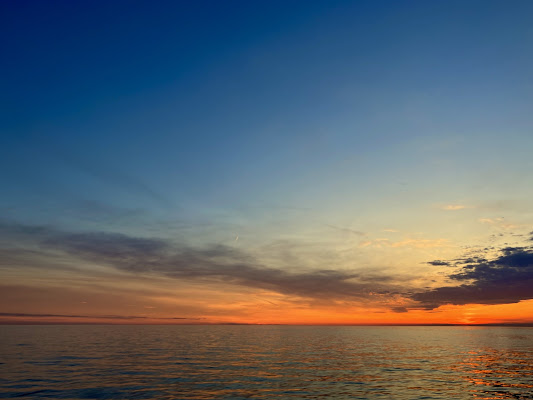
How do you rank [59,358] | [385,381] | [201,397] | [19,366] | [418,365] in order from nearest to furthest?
[201,397]
[385,381]
[19,366]
[418,365]
[59,358]

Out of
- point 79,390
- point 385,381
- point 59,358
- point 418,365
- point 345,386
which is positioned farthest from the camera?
point 59,358

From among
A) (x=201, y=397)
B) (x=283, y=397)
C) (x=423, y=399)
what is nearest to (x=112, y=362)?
(x=201, y=397)

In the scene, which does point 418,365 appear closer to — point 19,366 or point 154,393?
point 154,393

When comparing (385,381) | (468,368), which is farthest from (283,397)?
(468,368)

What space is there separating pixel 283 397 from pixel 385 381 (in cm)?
1483

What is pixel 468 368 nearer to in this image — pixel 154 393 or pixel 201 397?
pixel 201 397

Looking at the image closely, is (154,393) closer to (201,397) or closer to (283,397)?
(201,397)

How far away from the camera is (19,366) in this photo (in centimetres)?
5253

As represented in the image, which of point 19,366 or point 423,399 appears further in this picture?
point 19,366

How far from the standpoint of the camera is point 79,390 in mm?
36562

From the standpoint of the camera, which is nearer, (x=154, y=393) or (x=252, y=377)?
(x=154, y=393)

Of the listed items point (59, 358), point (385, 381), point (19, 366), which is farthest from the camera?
point (59, 358)

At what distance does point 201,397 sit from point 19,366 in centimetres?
3561

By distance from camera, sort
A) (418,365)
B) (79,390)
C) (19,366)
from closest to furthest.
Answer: (79,390) < (19,366) < (418,365)
